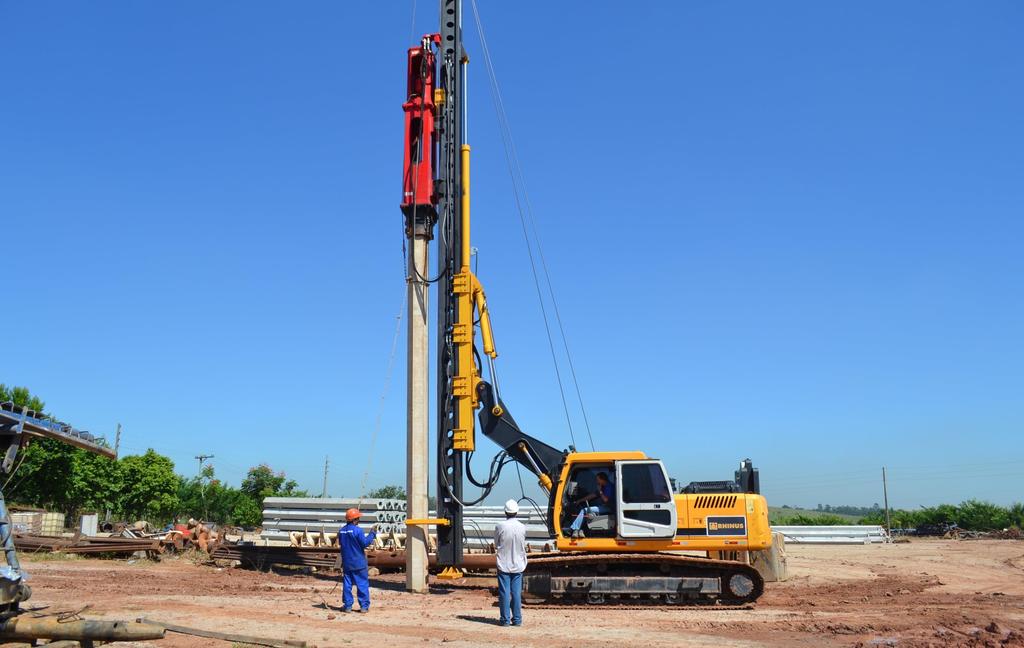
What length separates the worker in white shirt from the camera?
11586 millimetres

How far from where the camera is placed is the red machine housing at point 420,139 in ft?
55.3

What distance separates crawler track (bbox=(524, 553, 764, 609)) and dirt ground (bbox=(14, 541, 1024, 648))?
1.59 ft

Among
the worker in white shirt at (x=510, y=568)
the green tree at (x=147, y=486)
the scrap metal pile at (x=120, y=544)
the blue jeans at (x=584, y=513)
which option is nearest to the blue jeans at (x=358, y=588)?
the worker in white shirt at (x=510, y=568)

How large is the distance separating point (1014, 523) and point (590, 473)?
45.6m

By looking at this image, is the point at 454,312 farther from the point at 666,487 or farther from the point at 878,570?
the point at 878,570

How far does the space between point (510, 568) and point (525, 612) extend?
74.7 inches

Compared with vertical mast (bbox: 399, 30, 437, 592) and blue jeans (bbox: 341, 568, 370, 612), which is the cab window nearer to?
vertical mast (bbox: 399, 30, 437, 592)

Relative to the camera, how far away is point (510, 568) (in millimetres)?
11766

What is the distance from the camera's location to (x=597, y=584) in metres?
13.9

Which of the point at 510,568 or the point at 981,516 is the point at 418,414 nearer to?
→ the point at 510,568

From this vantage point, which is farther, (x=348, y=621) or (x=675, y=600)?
(x=675, y=600)

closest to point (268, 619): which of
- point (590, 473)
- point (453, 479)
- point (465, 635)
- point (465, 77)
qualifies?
point (465, 635)

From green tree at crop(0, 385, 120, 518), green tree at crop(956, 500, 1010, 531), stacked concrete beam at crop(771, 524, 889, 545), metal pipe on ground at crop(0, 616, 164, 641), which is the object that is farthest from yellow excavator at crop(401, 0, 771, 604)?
green tree at crop(956, 500, 1010, 531)

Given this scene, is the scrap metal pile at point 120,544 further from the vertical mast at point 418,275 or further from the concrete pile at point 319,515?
the vertical mast at point 418,275
